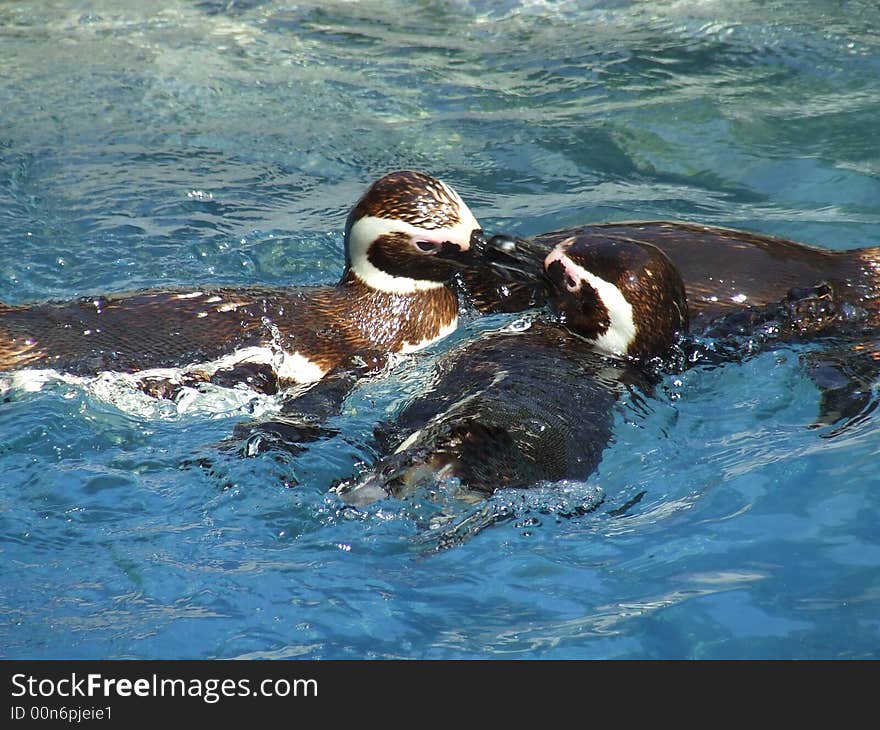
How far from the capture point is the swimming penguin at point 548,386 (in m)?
4.52

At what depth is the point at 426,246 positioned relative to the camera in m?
5.96

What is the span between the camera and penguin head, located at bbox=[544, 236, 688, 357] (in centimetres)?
564

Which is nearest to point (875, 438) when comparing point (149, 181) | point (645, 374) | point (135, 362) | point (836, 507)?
point (836, 507)

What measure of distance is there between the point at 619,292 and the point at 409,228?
1066mm

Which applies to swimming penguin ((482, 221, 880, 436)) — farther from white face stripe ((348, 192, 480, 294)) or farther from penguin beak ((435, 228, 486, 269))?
white face stripe ((348, 192, 480, 294))

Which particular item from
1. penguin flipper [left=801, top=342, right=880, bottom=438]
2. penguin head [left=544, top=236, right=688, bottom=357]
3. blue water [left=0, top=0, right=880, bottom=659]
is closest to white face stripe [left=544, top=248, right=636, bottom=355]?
penguin head [left=544, top=236, right=688, bottom=357]

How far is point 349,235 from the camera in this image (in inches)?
241

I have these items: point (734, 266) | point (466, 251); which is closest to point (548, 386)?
point (466, 251)

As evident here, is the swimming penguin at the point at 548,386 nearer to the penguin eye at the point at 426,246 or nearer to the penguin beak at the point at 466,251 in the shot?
the penguin beak at the point at 466,251

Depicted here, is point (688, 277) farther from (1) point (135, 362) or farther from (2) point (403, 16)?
(2) point (403, 16)

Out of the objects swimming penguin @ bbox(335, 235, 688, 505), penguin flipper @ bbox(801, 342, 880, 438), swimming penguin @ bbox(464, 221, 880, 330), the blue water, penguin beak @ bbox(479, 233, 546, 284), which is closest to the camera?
the blue water

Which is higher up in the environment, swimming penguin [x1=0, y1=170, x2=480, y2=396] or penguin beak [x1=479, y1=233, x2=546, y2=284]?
penguin beak [x1=479, y1=233, x2=546, y2=284]

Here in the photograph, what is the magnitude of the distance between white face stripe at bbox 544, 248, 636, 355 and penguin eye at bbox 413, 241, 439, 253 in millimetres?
553
